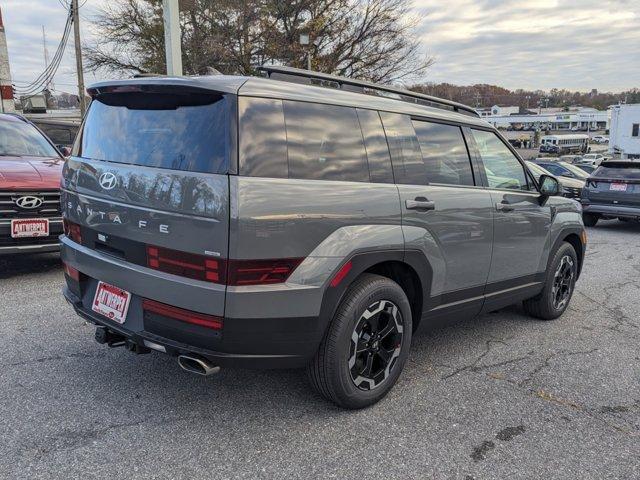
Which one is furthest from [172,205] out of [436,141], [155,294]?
[436,141]

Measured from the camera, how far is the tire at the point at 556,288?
16.0 feet

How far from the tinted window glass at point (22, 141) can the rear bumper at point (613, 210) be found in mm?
10529

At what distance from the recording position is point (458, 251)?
363cm

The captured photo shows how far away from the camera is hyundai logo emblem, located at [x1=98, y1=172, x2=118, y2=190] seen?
2984 mm

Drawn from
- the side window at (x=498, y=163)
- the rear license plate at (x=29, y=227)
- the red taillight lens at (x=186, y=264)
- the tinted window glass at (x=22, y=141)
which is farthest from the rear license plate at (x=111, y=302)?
the tinted window glass at (x=22, y=141)

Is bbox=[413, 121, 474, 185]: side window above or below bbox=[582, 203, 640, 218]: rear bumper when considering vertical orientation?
above

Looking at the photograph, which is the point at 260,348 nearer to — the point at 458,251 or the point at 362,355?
the point at 362,355

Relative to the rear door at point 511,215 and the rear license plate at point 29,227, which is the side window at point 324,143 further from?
the rear license plate at point 29,227

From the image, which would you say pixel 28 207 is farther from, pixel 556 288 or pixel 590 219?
pixel 590 219

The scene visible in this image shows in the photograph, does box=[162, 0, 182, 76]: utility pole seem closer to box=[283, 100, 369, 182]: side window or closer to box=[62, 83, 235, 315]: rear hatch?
box=[62, 83, 235, 315]: rear hatch

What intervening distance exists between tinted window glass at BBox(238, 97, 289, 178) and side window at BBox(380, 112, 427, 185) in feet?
2.74

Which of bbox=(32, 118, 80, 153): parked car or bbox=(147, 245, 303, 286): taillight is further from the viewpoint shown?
bbox=(32, 118, 80, 153): parked car

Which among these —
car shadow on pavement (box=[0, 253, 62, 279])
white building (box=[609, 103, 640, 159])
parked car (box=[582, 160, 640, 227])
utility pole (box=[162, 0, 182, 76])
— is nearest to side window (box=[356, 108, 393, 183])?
car shadow on pavement (box=[0, 253, 62, 279])

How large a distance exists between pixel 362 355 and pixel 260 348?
71cm
